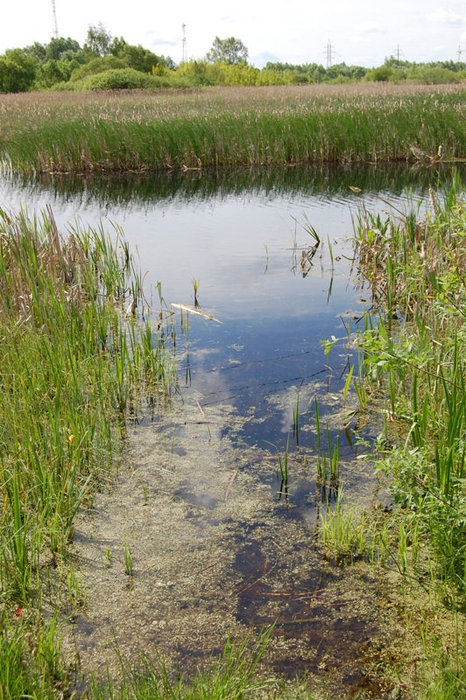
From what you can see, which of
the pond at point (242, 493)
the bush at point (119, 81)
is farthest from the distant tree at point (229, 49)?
the pond at point (242, 493)

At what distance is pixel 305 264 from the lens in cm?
710

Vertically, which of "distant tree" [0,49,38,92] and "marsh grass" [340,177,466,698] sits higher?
"distant tree" [0,49,38,92]

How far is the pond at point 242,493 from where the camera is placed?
7.55 feet

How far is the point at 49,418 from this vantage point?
334 centimetres

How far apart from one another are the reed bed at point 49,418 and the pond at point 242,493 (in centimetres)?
13

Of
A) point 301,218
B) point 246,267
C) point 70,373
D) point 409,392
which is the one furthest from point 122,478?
point 301,218

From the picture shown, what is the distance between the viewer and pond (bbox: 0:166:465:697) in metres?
2.30

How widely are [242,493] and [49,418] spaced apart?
107 cm

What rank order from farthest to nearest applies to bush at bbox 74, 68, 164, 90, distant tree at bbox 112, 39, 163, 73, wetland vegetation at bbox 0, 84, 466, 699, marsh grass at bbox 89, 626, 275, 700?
distant tree at bbox 112, 39, 163, 73 < bush at bbox 74, 68, 164, 90 < wetland vegetation at bbox 0, 84, 466, 699 < marsh grass at bbox 89, 626, 275, 700

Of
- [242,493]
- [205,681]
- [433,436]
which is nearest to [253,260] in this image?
[433,436]

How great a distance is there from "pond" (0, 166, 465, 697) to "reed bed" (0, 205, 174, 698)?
5.2 inches

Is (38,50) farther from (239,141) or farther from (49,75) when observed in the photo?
(239,141)

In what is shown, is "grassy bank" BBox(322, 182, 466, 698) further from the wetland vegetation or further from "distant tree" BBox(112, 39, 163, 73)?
"distant tree" BBox(112, 39, 163, 73)

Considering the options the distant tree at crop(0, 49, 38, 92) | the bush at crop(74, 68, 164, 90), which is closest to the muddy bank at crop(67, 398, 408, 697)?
the bush at crop(74, 68, 164, 90)
